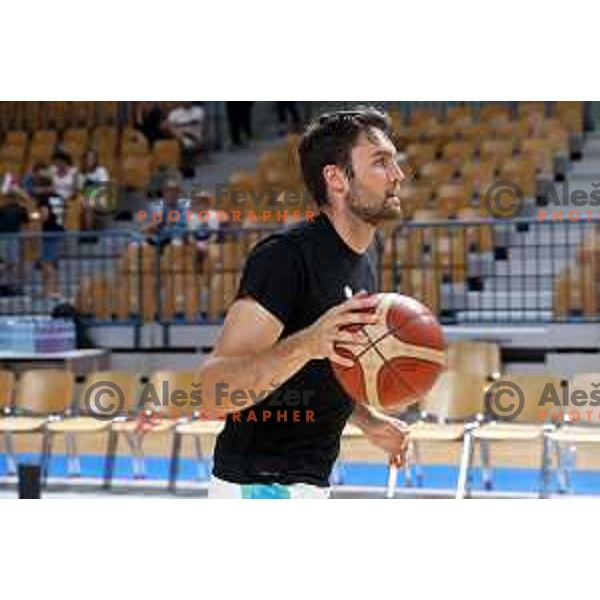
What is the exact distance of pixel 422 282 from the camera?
1077 cm

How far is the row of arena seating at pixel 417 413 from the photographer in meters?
7.77

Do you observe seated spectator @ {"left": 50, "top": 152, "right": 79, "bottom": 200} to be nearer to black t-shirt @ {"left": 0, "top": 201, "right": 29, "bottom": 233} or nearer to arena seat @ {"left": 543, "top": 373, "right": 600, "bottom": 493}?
black t-shirt @ {"left": 0, "top": 201, "right": 29, "bottom": 233}

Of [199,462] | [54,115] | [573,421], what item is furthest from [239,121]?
[573,421]

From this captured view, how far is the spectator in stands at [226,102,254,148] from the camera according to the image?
15102 millimetres

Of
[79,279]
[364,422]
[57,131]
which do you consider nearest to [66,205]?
[79,279]

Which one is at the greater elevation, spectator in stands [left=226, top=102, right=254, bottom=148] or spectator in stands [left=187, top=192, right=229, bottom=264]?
spectator in stands [left=226, top=102, right=254, bottom=148]

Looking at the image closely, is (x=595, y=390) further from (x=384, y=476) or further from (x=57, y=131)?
(x=57, y=131)

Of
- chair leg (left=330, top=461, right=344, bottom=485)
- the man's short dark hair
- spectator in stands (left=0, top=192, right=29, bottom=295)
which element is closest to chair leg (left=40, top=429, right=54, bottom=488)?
chair leg (left=330, top=461, right=344, bottom=485)

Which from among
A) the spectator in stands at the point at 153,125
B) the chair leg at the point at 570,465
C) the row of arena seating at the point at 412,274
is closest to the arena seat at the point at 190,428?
the chair leg at the point at 570,465

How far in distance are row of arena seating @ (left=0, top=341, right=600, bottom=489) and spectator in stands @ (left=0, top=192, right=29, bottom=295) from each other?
9.48 ft

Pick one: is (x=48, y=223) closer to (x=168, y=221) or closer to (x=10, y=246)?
(x=10, y=246)

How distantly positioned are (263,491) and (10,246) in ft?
31.6

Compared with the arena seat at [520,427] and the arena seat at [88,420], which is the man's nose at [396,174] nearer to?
the arena seat at [520,427]

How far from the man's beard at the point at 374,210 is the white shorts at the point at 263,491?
0.70 m
